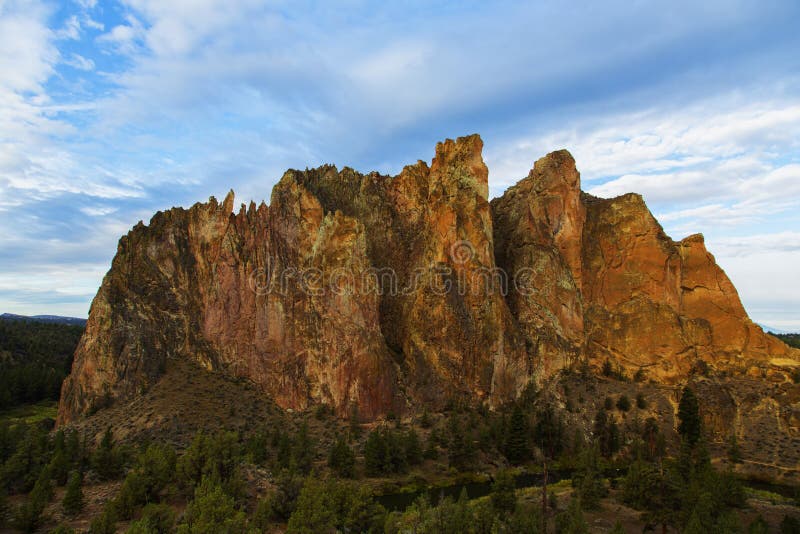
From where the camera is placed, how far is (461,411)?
7769cm

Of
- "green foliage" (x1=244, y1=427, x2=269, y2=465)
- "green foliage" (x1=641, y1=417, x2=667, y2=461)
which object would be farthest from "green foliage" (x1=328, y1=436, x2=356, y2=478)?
"green foliage" (x1=641, y1=417, x2=667, y2=461)

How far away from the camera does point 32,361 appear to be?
123 meters

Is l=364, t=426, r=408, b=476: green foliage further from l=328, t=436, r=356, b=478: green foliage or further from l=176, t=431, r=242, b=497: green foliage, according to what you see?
l=176, t=431, r=242, b=497: green foliage

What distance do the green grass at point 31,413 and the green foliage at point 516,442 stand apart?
266 ft

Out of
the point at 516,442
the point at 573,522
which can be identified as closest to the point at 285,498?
the point at 573,522

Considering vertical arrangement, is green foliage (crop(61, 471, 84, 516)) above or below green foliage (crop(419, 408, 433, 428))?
below

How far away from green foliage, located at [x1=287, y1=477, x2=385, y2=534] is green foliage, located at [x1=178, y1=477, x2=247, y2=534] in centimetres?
416

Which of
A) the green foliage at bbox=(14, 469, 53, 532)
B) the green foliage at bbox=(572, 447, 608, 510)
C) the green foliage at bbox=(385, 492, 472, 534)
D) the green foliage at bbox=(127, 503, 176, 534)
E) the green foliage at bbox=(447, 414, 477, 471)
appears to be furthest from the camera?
the green foliage at bbox=(447, 414, 477, 471)

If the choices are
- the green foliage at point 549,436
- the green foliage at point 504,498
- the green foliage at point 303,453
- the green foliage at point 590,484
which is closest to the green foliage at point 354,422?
the green foliage at point 303,453

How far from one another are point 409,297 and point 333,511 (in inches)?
1877

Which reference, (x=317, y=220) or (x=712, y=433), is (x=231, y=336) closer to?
(x=317, y=220)

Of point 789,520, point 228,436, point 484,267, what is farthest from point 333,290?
point 789,520

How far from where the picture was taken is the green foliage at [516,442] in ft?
222

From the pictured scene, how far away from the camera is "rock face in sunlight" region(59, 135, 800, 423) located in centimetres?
7906
